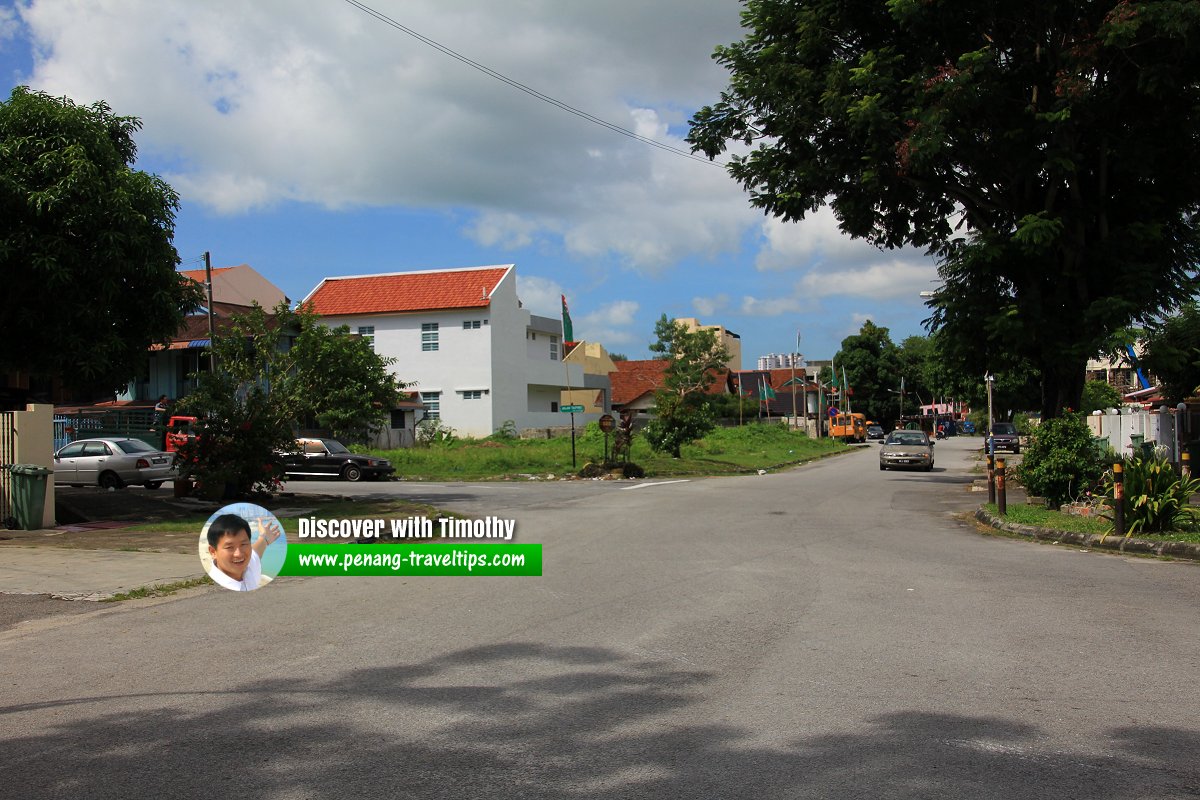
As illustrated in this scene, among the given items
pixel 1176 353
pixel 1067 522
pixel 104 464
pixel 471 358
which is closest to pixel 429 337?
pixel 471 358

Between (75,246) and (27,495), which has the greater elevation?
(75,246)

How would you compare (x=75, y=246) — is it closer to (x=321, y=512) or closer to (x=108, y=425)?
(x=321, y=512)

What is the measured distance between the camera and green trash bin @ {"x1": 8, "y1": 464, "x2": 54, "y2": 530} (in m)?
15.4

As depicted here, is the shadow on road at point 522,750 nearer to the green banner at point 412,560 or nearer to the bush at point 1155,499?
the green banner at point 412,560

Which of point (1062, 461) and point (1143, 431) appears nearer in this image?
point (1062, 461)

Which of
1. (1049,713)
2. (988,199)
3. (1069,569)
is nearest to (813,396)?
(988,199)

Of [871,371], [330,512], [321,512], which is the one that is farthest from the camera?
[871,371]

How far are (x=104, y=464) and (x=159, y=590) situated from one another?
62.2ft

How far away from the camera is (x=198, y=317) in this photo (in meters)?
45.7

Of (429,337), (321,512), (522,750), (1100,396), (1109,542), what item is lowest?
(1109,542)

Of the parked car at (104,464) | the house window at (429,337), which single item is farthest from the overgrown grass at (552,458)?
the parked car at (104,464)

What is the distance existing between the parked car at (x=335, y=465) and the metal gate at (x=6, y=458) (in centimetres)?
1669

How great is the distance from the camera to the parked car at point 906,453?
36.1 m

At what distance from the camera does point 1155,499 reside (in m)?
13.7
